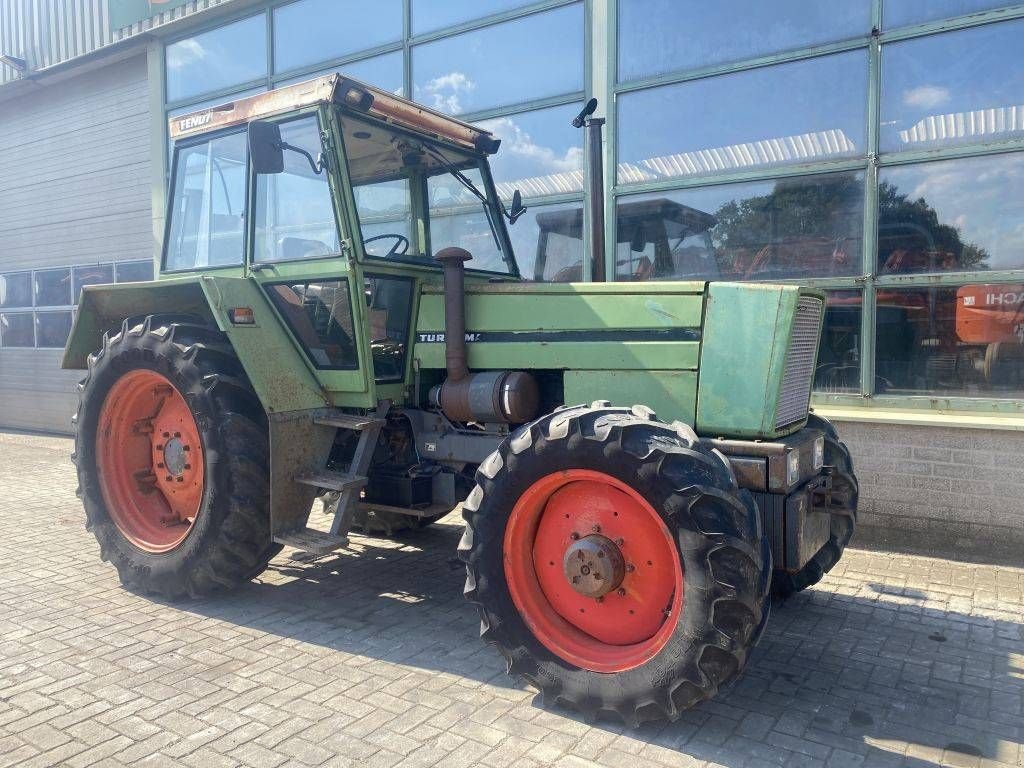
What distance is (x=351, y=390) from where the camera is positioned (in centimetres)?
444

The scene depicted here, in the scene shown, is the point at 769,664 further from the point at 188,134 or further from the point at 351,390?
the point at 188,134

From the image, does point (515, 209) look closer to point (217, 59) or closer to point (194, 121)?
point (194, 121)

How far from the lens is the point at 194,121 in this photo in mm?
4965

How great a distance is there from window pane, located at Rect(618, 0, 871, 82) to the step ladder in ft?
14.0

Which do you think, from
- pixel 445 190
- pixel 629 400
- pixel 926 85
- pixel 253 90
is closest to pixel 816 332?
pixel 629 400

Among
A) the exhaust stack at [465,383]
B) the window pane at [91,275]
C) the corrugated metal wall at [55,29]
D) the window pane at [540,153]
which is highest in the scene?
the corrugated metal wall at [55,29]

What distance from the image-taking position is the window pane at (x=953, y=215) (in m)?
5.57

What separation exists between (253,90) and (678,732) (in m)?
9.27

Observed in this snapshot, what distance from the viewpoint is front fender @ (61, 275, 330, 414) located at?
433 cm

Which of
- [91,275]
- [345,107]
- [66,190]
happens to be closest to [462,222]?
[345,107]

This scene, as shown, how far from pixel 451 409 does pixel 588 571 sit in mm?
1417

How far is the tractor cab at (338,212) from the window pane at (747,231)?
2.22 meters

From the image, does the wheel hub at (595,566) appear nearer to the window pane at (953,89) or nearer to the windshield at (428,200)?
the windshield at (428,200)

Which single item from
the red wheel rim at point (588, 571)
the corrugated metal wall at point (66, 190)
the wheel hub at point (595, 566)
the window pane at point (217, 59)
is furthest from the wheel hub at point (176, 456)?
the corrugated metal wall at point (66, 190)
